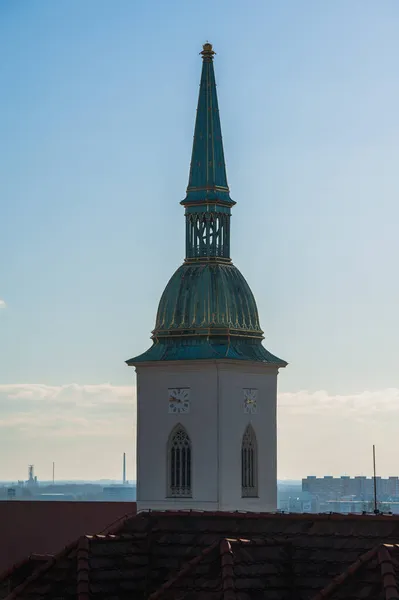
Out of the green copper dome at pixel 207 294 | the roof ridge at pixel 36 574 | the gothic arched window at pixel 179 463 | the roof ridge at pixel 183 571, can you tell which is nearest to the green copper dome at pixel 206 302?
the green copper dome at pixel 207 294

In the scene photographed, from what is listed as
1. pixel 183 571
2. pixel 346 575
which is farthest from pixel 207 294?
pixel 346 575

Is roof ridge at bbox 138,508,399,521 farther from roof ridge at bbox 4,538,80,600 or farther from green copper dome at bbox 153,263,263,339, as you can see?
green copper dome at bbox 153,263,263,339

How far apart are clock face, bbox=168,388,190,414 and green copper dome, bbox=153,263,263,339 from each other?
6.89 ft

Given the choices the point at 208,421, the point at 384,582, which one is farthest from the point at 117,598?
the point at 208,421

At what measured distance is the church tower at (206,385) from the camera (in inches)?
2972

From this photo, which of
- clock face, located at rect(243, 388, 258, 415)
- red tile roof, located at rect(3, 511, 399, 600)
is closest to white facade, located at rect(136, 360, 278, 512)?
clock face, located at rect(243, 388, 258, 415)

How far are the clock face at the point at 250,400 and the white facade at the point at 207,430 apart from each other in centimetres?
2

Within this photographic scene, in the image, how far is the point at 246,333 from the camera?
7638 centimetres

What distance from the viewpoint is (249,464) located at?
7662 centimetres

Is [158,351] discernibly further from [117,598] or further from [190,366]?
[117,598]

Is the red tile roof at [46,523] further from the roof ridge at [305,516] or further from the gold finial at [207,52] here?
the roof ridge at [305,516]

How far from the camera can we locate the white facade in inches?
2965

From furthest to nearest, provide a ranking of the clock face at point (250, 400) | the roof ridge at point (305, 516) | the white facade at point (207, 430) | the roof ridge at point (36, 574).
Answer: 1. the clock face at point (250, 400)
2. the white facade at point (207, 430)
3. the roof ridge at point (305, 516)
4. the roof ridge at point (36, 574)

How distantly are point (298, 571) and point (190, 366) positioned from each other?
95.5ft
